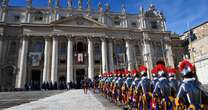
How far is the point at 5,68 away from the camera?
36375 millimetres

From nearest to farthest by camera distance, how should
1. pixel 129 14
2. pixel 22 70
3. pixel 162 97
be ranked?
pixel 162 97 < pixel 22 70 < pixel 129 14

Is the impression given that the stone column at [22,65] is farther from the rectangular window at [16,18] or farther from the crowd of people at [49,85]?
the rectangular window at [16,18]

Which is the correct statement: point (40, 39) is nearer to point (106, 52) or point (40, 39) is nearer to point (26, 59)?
point (26, 59)

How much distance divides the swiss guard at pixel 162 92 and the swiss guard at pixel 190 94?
117 centimetres

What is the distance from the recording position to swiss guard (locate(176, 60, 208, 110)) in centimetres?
484

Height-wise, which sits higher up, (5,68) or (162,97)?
(5,68)

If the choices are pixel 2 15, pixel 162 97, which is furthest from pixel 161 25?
pixel 162 97

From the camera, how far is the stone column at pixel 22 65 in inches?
1393

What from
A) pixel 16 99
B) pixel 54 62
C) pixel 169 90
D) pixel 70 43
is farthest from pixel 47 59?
pixel 169 90

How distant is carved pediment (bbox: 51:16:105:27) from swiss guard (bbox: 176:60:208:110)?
36724 mm

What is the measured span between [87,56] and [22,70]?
42.0 ft

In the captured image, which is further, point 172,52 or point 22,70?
point 172,52

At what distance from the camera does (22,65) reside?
3597 cm

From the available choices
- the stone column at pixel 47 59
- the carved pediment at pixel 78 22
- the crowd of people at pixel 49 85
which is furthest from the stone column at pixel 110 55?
the stone column at pixel 47 59
